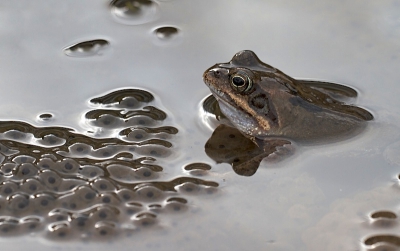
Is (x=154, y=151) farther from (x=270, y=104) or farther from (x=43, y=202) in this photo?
(x=270, y=104)

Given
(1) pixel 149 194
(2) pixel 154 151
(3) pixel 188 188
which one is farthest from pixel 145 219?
(2) pixel 154 151

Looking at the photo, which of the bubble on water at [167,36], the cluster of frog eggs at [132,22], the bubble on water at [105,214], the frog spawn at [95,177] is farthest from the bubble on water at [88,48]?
the bubble on water at [105,214]

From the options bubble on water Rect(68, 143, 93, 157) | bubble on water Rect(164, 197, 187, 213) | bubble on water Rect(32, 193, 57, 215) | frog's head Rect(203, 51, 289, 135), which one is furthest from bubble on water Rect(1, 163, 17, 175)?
frog's head Rect(203, 51, 289, 135)

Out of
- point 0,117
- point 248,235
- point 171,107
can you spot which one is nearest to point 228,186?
point 248,235

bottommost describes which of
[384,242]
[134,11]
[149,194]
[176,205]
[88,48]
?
[384,242]

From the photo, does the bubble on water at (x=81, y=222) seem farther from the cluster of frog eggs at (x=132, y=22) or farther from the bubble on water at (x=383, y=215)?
the bubble on water at (x=383, y=215)

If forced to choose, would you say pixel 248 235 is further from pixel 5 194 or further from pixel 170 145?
pixel 5 194
